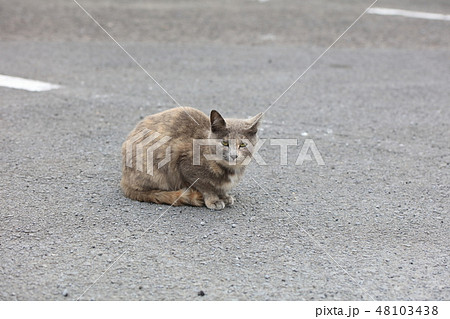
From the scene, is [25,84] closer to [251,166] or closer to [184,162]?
[251,166]

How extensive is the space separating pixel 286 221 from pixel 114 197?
1515 mm

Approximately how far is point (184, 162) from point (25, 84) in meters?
3.92

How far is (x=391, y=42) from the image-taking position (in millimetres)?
10375

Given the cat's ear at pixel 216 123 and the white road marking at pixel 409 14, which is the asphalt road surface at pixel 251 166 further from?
the cat's ear at pixel 216 123

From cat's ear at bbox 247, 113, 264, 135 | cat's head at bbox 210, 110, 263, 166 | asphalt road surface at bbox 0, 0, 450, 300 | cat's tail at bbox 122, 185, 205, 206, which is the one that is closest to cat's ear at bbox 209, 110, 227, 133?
cat's head at bbox 210, 110, 263, 166

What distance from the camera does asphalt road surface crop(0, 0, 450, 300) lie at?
3.86 m

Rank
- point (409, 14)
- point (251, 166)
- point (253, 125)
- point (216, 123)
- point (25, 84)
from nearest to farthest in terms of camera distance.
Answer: point (216, 123)
point (253, 125)
point (251, 166)
point (25, 84)
point (409, 14)

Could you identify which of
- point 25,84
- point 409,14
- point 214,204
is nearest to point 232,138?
point 214,204

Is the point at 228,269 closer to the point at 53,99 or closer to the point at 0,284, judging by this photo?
the point at 0,284

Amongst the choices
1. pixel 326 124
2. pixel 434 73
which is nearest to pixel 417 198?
pixel 326 124

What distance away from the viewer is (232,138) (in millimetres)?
4699

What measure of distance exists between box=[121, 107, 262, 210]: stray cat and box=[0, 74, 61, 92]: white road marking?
3229mm

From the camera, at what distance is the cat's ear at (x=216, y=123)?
4637 mm

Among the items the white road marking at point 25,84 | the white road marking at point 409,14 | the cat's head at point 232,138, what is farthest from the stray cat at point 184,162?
the white road marking at point 409,14
